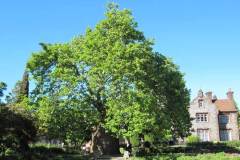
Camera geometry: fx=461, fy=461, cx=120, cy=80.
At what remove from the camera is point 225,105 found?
84750 millimetres

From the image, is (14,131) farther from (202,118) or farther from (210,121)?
(210,121)

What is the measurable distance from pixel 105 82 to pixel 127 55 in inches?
151

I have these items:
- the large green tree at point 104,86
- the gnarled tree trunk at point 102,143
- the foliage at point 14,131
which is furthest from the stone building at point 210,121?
the foliage at point 14,131

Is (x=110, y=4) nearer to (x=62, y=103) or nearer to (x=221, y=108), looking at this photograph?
(x=62, y=103)

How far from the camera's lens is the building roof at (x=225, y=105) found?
83281 millimetres

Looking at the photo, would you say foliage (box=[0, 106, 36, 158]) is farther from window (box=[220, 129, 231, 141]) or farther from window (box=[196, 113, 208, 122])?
window (box=[220, 129, 231, 141])

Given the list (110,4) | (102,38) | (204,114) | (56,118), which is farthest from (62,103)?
(204,114)

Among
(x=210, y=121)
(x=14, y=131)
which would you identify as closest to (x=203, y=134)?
(x=210, y=121)

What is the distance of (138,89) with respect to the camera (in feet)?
149

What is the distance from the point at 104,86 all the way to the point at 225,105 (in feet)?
143

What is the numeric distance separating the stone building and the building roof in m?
0.10

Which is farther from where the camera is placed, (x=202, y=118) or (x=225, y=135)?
(x=225, y=135)

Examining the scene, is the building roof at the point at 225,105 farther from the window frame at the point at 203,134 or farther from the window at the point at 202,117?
the window frame at the point at 203,134

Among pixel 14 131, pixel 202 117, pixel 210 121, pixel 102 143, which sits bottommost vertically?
pixel 102 143
